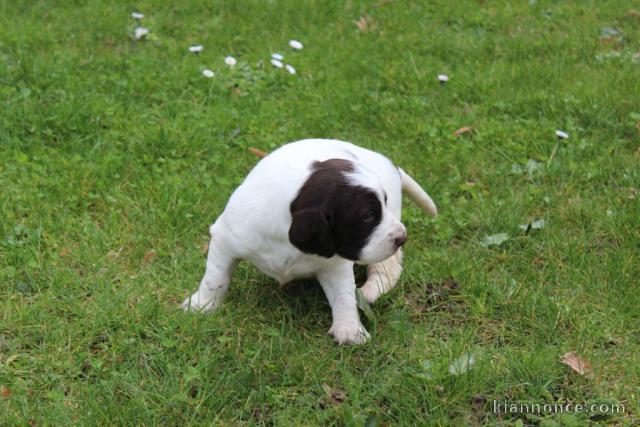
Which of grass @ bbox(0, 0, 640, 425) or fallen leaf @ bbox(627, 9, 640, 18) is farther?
fallen leaf @ bbox(627, 9, 640, 18)

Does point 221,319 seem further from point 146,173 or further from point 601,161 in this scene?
point 601,161

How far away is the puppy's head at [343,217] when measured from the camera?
9.25 ft

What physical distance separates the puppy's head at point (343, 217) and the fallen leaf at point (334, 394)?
46 cm

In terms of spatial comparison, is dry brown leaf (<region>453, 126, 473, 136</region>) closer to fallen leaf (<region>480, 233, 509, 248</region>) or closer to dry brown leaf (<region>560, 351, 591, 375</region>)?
fallen leaf (<region>480, 233, 509, 248</region>)

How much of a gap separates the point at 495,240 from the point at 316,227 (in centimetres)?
131

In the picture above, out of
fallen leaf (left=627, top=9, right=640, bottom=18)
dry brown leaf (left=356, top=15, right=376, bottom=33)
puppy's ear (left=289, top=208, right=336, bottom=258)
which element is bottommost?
dry brown leaf (left=356, top=15, right=376, bottom=33)

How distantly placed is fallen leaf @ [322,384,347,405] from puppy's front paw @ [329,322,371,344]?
0.87ft

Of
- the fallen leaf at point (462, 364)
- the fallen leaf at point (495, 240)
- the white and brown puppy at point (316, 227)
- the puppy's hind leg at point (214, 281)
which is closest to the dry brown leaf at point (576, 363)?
the fallen leaf at point (462, 364)

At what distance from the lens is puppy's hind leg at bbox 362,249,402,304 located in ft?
11.1

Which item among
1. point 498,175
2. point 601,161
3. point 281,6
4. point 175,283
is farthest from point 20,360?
point 281,6

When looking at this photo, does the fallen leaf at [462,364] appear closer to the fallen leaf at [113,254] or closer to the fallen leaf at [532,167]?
the fallen leaf at [113,254]

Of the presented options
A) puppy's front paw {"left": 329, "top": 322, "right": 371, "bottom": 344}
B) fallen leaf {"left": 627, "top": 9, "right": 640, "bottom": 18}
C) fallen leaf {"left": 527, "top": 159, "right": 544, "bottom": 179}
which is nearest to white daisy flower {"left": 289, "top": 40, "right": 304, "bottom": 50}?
fallen leaf {"left": 527, "top": 159, "right": 544, "bottom": 179}

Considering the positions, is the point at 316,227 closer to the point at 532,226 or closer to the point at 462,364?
the point at 462,364

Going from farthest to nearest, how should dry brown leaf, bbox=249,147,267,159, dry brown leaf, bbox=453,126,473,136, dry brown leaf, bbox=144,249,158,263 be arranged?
dry brown leaf, bbox=453,126,473,136
dry brown leaf, bbox=249,147,267,159
dry brown leaf, bbox=144,249,158,263
